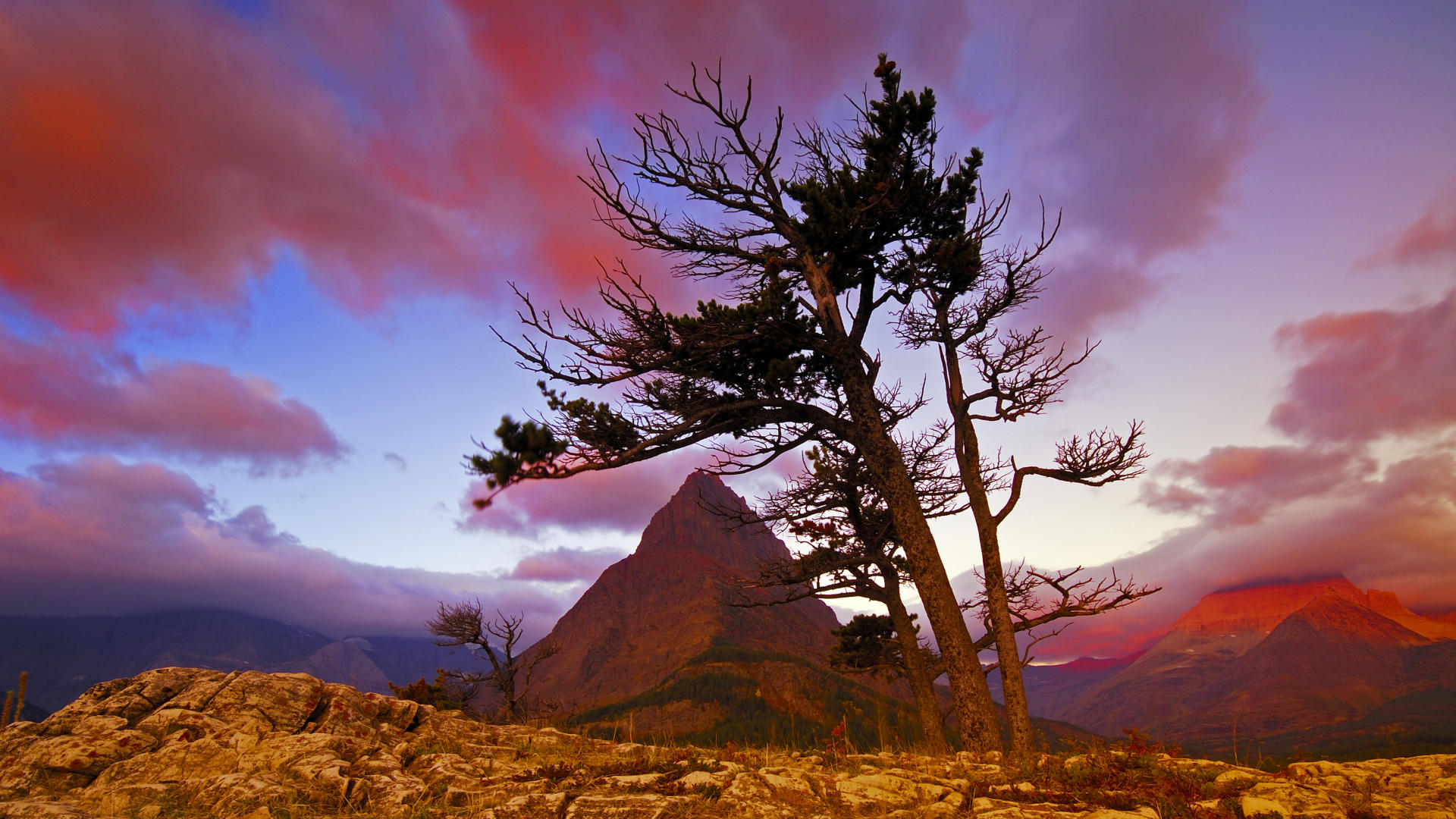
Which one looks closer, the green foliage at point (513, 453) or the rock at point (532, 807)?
the rock at point (532, 807)

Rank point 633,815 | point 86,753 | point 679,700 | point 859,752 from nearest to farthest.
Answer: point 633,815, point 86,753, point 859,752, point 679,700

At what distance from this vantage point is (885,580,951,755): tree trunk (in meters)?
15.9

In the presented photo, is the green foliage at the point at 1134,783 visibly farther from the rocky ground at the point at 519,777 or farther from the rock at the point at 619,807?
the rock at the point at 619,807

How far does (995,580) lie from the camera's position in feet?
39.2

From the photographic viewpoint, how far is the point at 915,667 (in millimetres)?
16328

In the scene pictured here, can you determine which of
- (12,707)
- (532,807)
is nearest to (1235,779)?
(532,807)

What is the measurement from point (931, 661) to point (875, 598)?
84.5 inches

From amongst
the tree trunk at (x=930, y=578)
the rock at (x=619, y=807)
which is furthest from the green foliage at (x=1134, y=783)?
the tree trunk at (x=930, y=578)

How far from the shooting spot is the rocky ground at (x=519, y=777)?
16.8 feet

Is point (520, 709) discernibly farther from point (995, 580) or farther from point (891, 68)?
point (891, 68)

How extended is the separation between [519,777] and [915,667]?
12552 mm

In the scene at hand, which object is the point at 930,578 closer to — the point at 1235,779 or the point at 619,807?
the point at 1235,779

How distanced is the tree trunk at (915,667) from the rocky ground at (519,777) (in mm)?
8404

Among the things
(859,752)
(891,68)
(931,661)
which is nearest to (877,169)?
(891,68)
